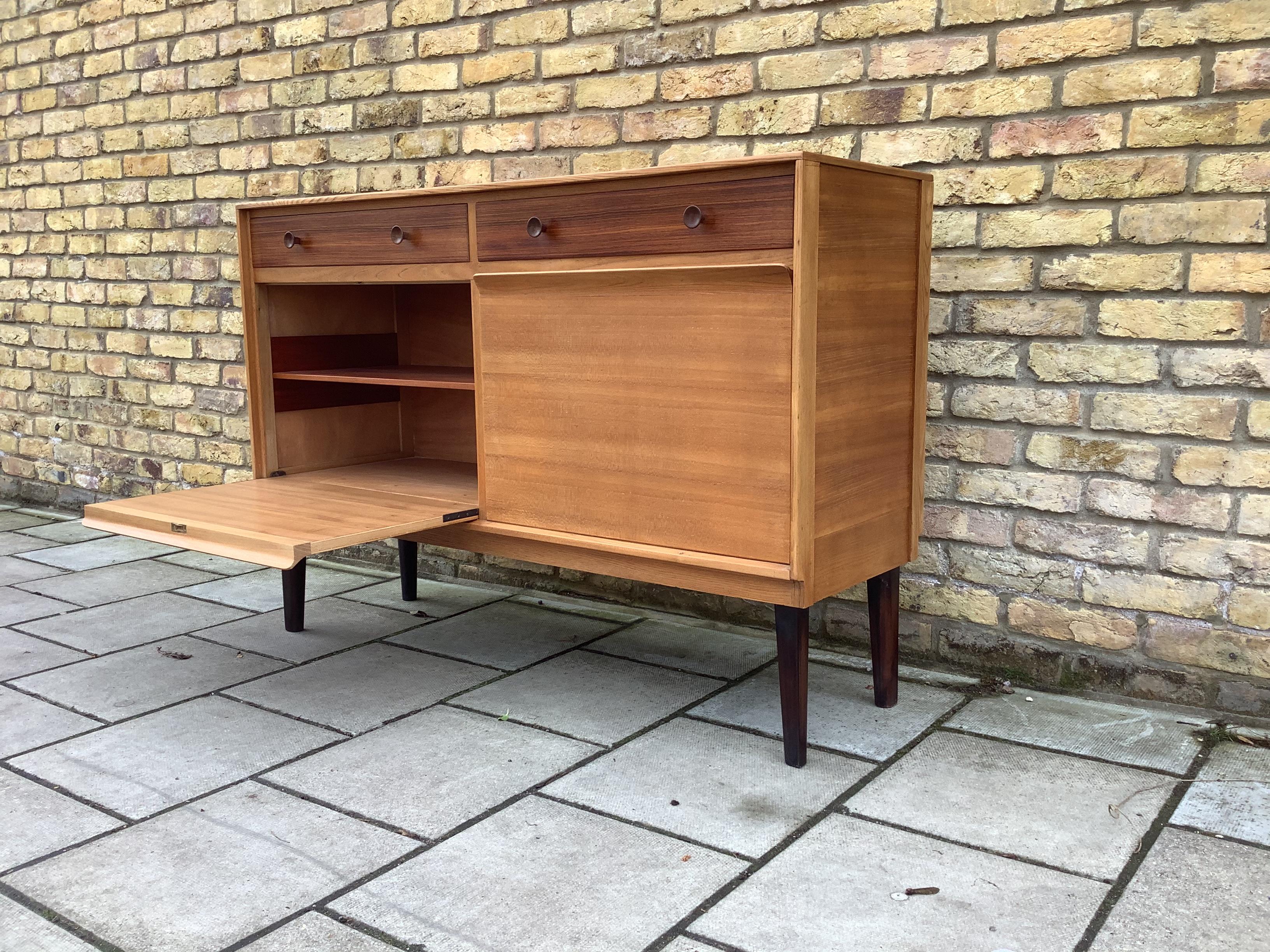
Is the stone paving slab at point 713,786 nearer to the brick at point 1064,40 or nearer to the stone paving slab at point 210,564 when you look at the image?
the brick at point 1064,40

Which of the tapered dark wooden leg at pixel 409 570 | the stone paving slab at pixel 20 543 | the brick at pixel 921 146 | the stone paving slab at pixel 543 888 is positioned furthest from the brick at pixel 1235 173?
the stone paving slab at pixel 20 543

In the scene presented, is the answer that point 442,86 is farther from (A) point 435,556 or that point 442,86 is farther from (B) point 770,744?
(B) point 770,744

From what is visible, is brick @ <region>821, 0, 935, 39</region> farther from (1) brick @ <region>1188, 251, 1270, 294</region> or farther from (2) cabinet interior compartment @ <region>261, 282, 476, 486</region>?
(2) cabinet interior compartment @ <region>261, 282, 476, 486</region>

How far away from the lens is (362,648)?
2.96 m

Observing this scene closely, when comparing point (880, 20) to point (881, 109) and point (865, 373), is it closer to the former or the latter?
point (881, 109)

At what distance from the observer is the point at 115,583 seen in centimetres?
364

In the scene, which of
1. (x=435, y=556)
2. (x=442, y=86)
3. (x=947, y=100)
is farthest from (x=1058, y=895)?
(x=442, y=86)

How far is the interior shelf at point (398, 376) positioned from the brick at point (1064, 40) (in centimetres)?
139

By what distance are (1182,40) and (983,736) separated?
146 centimetres

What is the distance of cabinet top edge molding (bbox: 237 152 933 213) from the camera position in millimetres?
1961

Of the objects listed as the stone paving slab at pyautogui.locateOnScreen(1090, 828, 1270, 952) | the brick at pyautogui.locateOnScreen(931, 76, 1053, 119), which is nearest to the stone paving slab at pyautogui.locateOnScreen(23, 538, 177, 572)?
the brick at pyautogui.locateOnScreen(931, 76, 1053, 119)

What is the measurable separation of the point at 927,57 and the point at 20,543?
3628mm

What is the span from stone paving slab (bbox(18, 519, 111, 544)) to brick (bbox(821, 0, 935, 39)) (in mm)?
3156

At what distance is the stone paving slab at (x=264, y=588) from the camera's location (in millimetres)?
3420
